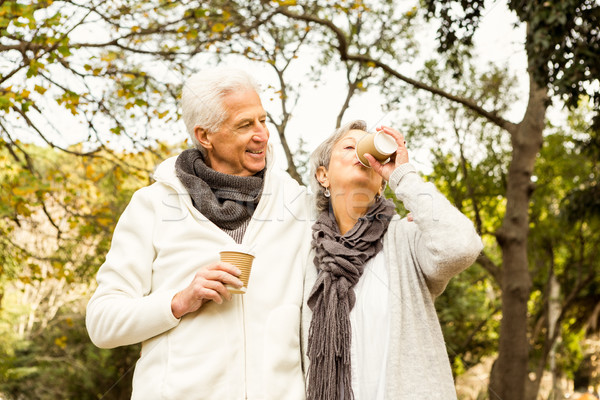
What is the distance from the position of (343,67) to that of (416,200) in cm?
679

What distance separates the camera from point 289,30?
7.84 m

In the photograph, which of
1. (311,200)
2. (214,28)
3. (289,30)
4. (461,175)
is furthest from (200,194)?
(461,175)

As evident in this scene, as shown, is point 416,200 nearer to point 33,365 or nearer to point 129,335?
point 129,335

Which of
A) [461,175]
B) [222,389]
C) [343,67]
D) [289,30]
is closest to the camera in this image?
[222,389]

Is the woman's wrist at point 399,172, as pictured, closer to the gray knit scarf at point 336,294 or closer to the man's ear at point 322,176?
the gray knit scarf at point 336,294

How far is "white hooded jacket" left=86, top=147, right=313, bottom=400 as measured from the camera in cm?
188

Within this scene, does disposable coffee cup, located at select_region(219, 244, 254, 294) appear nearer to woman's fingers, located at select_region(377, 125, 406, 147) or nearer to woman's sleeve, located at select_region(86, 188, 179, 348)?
woman's sleeve, located at select_region(86, 188, 179, 348)

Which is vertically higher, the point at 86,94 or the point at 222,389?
the point at 86,94

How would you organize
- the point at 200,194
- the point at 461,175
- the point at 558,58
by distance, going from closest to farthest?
the point at 200,194 → the point at 558,58 → the point at 461,175

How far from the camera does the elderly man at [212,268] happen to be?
6.16 ft

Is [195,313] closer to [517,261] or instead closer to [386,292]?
[386,292]

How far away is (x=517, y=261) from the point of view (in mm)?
7469

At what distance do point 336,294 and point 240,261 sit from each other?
0.36 metres

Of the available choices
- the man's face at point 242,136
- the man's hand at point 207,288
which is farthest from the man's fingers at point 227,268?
the man's face at point 242,136
